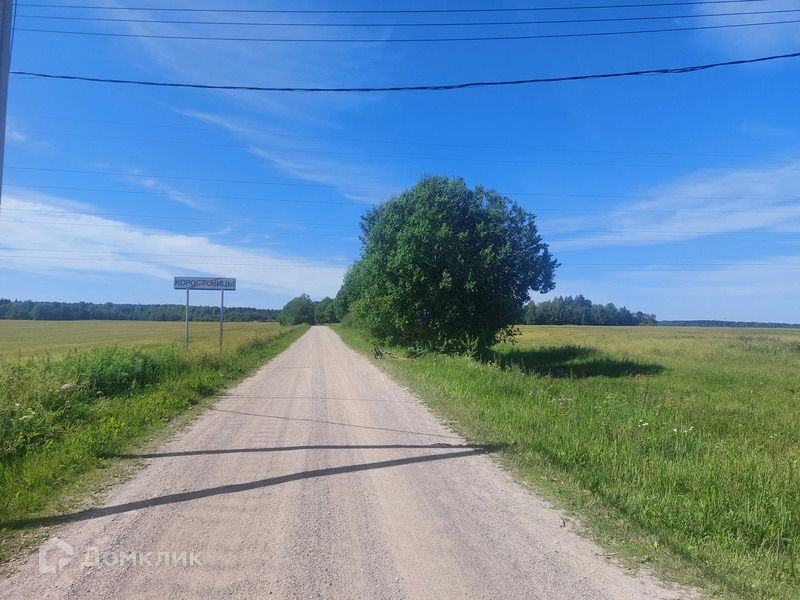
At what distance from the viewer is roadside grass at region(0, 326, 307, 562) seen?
511cm

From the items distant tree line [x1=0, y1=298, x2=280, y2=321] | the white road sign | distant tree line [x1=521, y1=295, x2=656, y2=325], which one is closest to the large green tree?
the white road sign

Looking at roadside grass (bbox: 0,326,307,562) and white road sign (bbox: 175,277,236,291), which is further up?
white road sign (bbox: 175,277,236,291)

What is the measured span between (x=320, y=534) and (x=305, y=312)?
162823mm

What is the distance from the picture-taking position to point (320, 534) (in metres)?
4.34

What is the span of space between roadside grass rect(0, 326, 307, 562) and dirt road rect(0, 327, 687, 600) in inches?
19.2

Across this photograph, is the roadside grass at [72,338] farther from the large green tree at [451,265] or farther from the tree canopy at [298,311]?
the tree canopy at [298,311]

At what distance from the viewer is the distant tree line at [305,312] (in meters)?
156

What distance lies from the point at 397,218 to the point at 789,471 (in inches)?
845

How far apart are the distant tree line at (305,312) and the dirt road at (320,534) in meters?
145

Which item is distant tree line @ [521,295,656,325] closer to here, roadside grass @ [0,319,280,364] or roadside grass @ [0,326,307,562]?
roadside grass @ [0,319,280,364]

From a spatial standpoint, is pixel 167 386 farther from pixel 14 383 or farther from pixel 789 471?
pixel 789 471

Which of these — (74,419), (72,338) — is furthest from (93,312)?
(74,419)

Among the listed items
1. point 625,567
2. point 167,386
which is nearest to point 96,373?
point 167,386

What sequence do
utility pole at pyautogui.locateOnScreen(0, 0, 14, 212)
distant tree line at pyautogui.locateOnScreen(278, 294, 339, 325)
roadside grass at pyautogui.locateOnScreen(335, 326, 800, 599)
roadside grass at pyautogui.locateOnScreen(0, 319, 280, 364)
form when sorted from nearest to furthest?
roadside grass at pyautogui.locateOnScreen(335, 326, 800, 599) < utility pole at pyautogui.locateOnScreen(0, 0, 14, 212) < roadside grass at pyautogui.locateOnScreen(0, 319, 280, 364) < distant tree line at pyautogui.locateOnScreen(278, 294, 339, 325)
